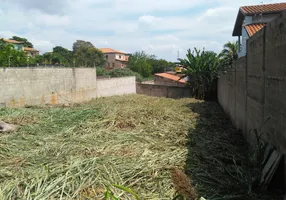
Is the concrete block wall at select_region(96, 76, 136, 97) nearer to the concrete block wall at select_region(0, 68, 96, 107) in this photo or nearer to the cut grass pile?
the concrete block wall at select_region(0, 68, 96, 107)

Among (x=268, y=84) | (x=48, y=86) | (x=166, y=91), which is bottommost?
(x=166, y=91)

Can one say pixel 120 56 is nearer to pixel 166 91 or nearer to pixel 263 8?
pixel 166 91

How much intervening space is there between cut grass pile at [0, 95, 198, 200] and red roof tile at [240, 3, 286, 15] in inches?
412

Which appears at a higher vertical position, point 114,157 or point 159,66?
point 159,66

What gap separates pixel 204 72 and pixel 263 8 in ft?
15.9

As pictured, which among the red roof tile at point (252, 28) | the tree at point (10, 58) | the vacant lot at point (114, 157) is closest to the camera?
the vacant lot at point (114, 157)

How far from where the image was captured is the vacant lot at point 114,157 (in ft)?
10.4

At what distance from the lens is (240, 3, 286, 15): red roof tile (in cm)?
1470

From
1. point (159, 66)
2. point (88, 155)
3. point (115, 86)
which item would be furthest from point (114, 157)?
point (159, 66)

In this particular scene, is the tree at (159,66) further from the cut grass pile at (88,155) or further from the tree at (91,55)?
the cut grass pile at (88,155)

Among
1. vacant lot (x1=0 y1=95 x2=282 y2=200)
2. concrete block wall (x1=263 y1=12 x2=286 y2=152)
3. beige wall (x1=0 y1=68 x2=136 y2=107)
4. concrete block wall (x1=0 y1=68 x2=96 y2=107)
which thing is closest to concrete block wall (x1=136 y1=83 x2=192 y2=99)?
beige wall (x1=0 y1=68 x2=136 y2=107)

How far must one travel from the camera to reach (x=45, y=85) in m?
11.2

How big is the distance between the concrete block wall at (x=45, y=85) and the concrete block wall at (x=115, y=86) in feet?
4.22

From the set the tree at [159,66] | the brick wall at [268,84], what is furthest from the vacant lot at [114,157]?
the tree at [159,66]
